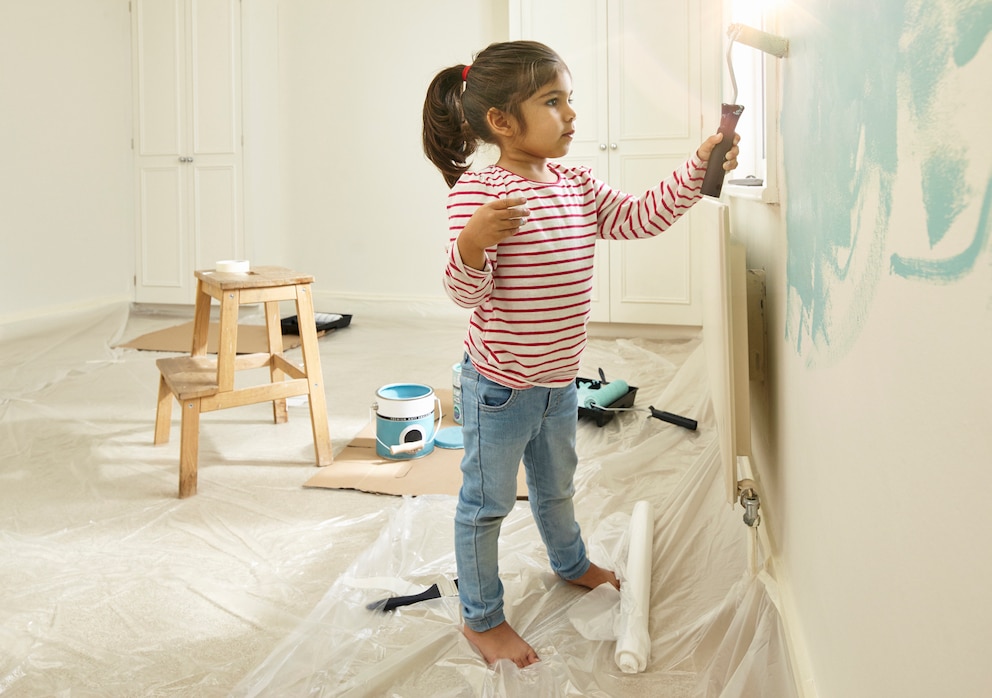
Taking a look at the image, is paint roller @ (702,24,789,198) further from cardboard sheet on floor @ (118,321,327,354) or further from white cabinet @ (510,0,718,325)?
cardboard sheet on floor @ (118,321,327,354)

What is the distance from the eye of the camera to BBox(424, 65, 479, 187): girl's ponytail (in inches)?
51.3

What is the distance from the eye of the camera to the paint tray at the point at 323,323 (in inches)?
155

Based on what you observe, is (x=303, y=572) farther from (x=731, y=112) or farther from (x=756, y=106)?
(x=756, y=106)

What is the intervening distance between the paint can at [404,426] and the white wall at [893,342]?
52.2 inches

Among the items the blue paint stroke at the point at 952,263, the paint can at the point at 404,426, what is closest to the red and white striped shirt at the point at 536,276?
the blue paint stroke at the point at 952,263

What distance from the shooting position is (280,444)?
7.93 ft

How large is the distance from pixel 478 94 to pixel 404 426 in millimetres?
1184

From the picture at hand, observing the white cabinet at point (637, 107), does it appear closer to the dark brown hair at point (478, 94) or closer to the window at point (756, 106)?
the window at point (756, 106)

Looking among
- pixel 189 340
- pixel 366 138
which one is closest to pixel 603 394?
pixel 189 340

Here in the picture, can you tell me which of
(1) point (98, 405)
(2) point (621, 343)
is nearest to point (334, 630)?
(1) point (98, 405)

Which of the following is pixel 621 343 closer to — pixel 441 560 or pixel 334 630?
pixel 441 560

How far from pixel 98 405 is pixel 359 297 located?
81.1 inches

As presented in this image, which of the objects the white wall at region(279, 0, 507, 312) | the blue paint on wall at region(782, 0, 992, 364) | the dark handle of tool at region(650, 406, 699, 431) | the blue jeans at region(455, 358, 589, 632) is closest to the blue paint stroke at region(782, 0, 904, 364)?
the blue paint on wall at region(782, 0, 992, 364)

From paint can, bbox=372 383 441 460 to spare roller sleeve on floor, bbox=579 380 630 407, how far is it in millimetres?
513
